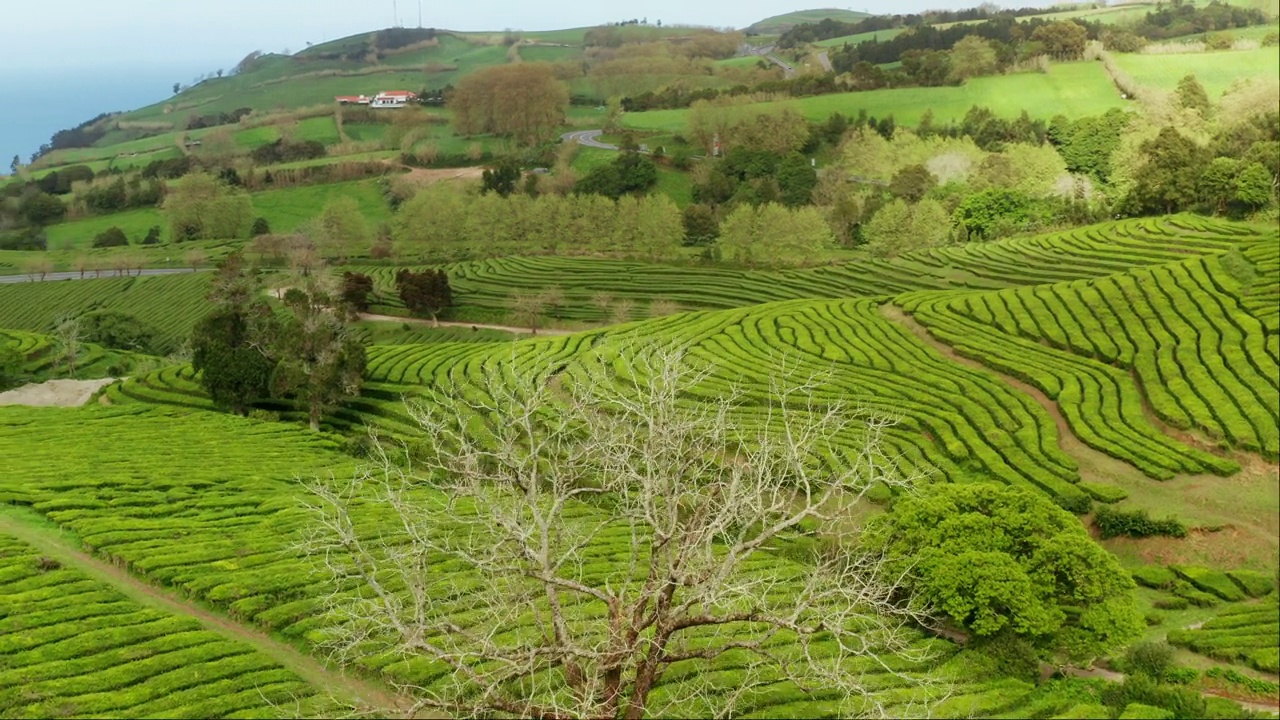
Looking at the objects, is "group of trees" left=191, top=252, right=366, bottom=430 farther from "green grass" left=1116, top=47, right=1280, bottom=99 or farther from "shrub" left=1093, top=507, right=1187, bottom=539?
"green grass" left=1116, top=47, right=1280, bottom=99

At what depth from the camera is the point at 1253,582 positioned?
27609mm

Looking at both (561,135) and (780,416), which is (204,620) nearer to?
(780,416)

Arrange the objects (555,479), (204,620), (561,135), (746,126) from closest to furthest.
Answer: (555,479), (204,620), (746,126), (561,135)

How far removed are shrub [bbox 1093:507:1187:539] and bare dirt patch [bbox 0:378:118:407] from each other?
5144 centimetres

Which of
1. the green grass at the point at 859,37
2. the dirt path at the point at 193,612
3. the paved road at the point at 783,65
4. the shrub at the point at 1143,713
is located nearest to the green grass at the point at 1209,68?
the paved road at the point at 783,65

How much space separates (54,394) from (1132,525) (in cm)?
5484

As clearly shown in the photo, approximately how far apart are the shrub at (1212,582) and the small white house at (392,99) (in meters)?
142

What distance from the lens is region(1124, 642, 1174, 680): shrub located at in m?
Result: 22.4

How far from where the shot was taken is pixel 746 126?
111m

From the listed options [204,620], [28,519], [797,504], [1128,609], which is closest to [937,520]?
[1128,609]

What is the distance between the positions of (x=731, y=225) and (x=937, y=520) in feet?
198

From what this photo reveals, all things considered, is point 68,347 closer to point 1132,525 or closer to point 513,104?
point 1132,525

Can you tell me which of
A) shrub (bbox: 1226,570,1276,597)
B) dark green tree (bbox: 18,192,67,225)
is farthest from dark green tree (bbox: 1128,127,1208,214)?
dark green tree (bbox: 18,192,67,225)

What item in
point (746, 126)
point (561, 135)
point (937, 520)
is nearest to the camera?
point (937, 520)
